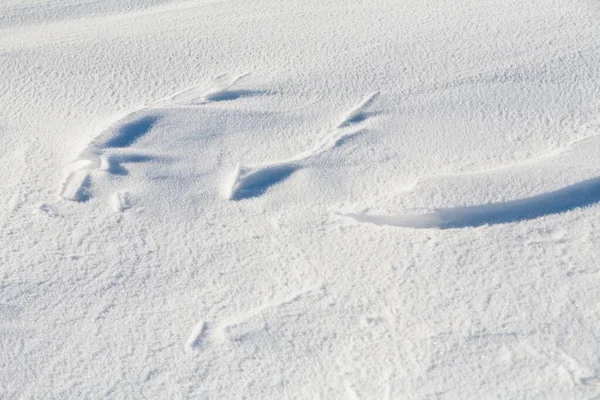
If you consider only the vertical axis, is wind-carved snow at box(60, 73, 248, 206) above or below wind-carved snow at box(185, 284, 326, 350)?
above

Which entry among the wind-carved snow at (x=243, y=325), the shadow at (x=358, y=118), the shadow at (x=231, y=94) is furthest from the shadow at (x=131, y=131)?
the wind-carved snow at (x=243, y=325)

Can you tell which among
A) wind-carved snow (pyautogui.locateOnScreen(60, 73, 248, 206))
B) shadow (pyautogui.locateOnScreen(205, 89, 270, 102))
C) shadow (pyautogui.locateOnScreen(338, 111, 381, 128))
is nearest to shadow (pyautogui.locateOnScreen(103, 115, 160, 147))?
wind-carved snow (pyautogui.locateOnScreen(60, 73, 248, 206))

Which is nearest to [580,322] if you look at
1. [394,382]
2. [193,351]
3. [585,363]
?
[585,363]

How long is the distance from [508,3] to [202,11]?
71 cm

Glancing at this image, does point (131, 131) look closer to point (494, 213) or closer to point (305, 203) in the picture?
point (305, 203)

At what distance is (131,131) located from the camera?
154 centimetres

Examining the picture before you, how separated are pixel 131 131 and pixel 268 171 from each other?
29 cm

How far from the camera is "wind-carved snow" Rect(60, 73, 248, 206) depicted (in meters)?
1.41

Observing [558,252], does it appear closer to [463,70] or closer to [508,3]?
[463,70]

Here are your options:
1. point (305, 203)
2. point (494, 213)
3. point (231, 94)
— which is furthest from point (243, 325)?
point (231, 94)

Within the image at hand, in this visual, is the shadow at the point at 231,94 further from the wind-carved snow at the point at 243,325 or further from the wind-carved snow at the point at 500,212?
the wind-carved snow at the point at 243,325

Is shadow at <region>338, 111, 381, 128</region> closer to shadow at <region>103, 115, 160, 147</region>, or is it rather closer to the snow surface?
the snow surface

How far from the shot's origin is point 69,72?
1.71 meters

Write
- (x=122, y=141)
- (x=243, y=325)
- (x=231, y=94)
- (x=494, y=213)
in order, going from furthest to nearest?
(x=231, y=94) → (x=122, y=141) → (x=494, y=213) → (x=243, y=325)
